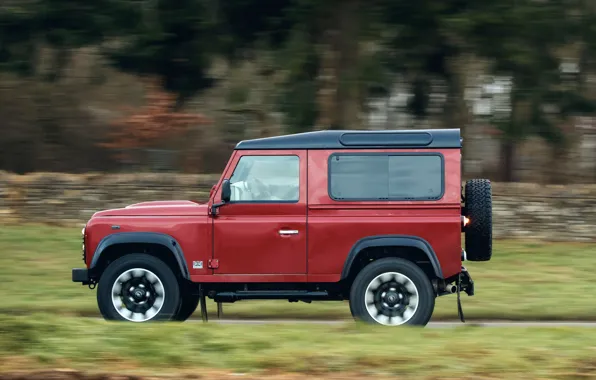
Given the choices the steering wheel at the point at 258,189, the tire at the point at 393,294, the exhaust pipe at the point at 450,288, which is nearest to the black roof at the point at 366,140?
the steering wheel at the point at 258,189

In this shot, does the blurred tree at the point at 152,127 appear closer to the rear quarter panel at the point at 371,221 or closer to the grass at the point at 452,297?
the grass at the point at 452,297

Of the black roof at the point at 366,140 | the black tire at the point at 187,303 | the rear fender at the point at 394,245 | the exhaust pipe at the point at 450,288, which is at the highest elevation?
the black roof at the point at 366,140

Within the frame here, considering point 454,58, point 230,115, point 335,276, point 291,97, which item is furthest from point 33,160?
point 335,276

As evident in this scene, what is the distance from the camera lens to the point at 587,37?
1956 cm

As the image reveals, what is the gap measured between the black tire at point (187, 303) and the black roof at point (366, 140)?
163cm

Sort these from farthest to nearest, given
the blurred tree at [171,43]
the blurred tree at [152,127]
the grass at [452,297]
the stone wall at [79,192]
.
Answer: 1. the blurred tree at [152,127]
2. the stone wall at [79,192]
3. the blurred tree at [171,43]
4. the grass at [452,297]

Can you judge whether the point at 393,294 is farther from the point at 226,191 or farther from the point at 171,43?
the point at 171,43

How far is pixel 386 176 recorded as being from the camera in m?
11.1

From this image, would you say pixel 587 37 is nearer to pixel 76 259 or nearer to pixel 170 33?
pixel 170 33

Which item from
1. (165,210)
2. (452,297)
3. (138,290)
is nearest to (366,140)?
(165,210)

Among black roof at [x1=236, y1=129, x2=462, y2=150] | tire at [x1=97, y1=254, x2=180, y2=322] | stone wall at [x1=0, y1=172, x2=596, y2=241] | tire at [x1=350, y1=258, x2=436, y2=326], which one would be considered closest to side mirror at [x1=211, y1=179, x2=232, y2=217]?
black roof at [x1=236, y1=129, x2=462, y2=150]

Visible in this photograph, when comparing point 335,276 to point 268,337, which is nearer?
point 268,337

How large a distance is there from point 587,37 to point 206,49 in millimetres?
7023

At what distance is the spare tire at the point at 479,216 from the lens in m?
11.1
